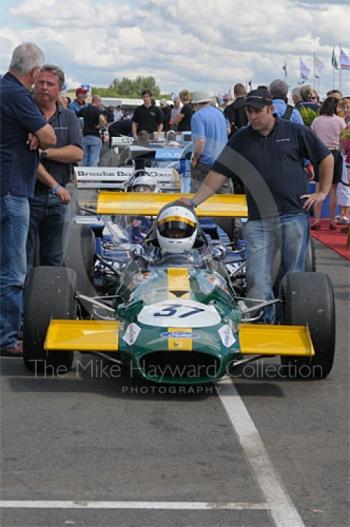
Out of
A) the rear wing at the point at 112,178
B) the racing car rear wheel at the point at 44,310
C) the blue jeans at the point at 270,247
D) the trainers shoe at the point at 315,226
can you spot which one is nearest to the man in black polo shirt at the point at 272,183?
the blue jeans at the point at 270,247

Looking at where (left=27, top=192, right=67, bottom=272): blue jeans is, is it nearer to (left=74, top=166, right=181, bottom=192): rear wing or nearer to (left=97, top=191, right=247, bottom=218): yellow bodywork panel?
(left=97, top=191, right=247, bottom=218): yellow bodywork panel

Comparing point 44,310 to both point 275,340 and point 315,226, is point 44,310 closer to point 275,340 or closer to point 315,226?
point 275,340

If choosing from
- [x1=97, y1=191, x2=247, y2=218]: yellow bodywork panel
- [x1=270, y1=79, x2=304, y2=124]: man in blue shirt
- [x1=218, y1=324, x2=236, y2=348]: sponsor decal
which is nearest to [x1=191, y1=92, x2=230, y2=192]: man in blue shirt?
[x1=270, y1=79, x2=304, y2=124]: man in blue shirt

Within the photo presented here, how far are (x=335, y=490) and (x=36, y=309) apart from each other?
107 inches

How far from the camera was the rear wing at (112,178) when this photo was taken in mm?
12578

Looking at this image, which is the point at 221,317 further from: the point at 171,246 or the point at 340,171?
the point at 340,171

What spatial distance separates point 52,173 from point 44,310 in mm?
2049

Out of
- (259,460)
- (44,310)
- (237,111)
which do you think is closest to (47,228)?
(44,310)

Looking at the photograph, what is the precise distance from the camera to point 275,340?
6582mm

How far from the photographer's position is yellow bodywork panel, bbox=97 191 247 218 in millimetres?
8945

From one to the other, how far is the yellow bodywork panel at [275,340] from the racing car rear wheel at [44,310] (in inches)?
46.7

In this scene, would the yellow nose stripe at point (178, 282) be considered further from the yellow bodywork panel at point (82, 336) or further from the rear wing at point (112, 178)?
the rear wing at point (112, 178)

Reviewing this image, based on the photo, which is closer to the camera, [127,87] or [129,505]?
[129,505]

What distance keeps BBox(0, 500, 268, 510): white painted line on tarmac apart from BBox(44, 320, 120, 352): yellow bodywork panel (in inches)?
73.7
